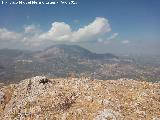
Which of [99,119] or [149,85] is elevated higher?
[149,85]

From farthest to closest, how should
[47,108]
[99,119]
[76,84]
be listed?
1. [76,84]
2. [47,108]
3. [99,119]

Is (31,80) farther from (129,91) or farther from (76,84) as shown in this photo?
(129,91)

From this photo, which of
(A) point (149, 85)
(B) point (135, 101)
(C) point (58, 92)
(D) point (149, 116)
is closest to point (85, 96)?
(C) point (58, 92)

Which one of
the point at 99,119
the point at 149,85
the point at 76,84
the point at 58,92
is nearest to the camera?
the point at 99,119

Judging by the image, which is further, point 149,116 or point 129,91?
point 129,91

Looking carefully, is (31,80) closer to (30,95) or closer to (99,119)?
(30,95)

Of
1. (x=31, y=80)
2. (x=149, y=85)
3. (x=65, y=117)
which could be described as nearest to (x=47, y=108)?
(x=65, y=117)
